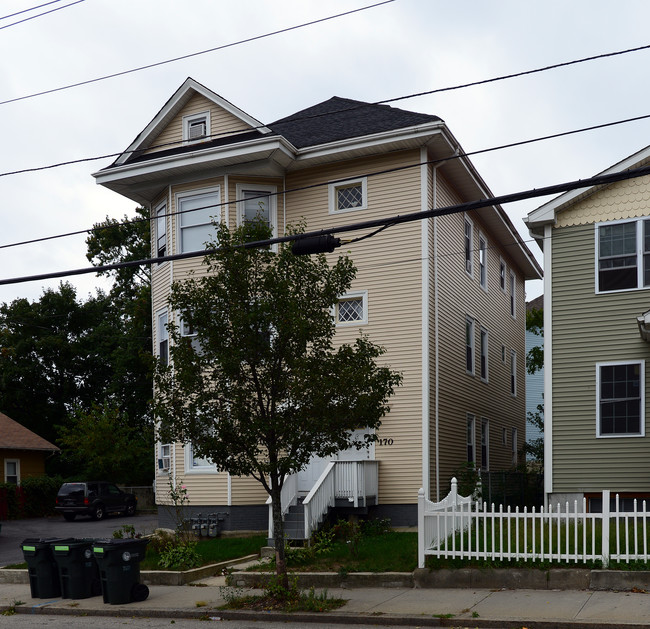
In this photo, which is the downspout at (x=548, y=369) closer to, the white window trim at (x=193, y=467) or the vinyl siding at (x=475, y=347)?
the vinyl siding at (x=475, y=347)

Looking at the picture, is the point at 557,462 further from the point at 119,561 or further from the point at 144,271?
the point at 144,271

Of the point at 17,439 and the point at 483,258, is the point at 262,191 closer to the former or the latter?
the point at 483,258

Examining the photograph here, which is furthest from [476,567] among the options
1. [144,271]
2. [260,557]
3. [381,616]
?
[144,271]

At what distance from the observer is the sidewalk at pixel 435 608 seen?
35.3ft

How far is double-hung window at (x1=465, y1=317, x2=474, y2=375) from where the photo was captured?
24.3 meters

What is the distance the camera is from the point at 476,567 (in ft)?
43.4

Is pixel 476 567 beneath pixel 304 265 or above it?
beneath

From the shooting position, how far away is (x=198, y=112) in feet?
74.3

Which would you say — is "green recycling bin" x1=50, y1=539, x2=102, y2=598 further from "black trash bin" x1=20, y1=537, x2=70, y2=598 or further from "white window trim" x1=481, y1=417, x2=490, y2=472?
"white window trim" x1=481, y1=417, x2=490, y2=472

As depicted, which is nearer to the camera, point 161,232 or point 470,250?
point 161,232

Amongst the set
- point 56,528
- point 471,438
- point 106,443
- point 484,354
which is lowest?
point 56,528

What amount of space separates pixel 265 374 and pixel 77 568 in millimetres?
4943

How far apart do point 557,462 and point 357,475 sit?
434cm

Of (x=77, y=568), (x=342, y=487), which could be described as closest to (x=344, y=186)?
(x=342, y=487)
